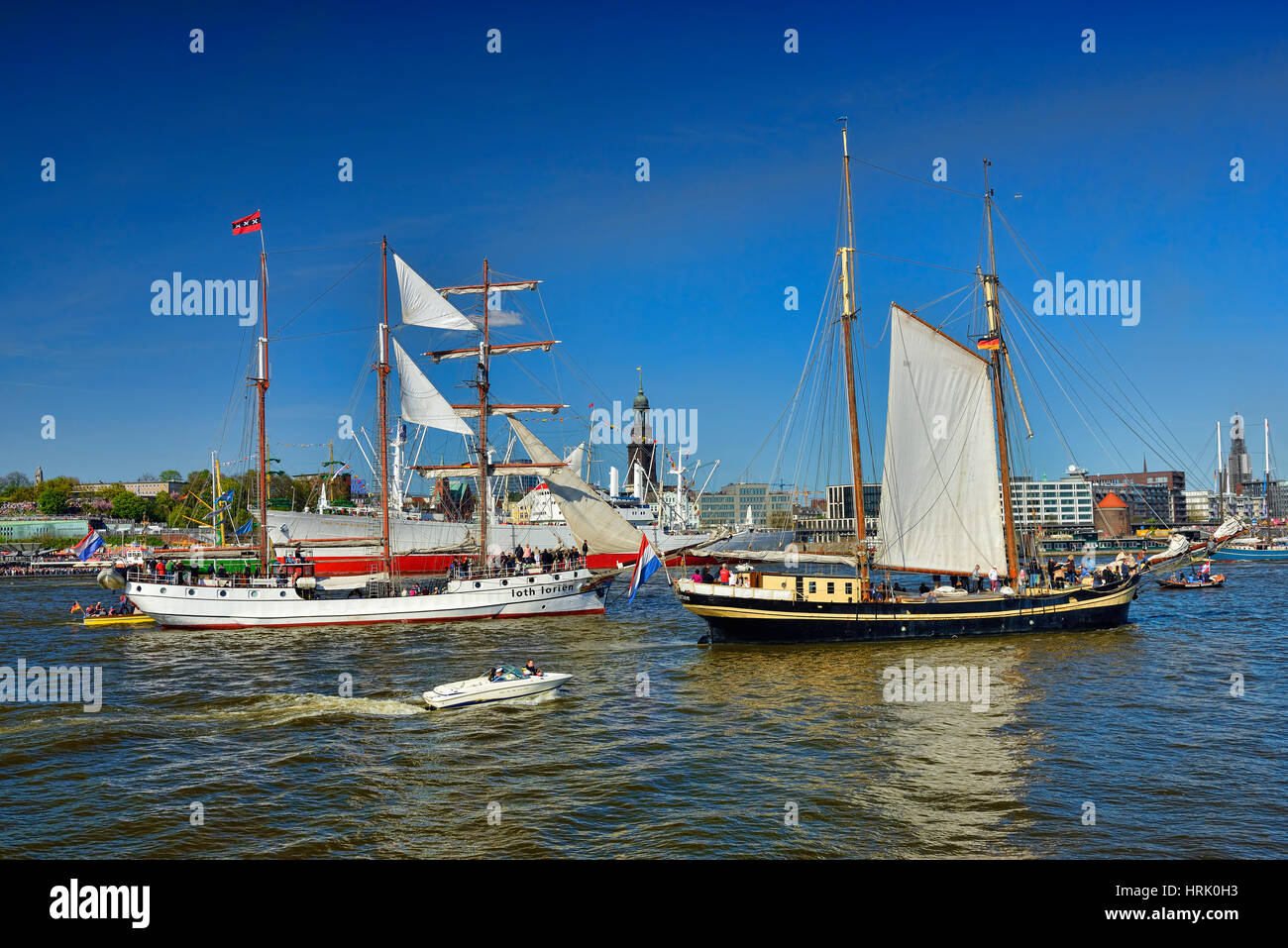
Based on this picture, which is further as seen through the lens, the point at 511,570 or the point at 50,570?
the point at 50,570

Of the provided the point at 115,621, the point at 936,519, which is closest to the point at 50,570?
the point at 115,621

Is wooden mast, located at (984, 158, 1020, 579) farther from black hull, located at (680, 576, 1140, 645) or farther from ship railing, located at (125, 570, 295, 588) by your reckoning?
ship railing, located at (125, 570, 295, 588)

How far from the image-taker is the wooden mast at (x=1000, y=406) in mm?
41594

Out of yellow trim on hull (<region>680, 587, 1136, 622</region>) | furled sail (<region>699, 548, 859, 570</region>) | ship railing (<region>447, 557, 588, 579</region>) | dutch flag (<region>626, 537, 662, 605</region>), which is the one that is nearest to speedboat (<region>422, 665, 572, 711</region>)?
dutch flag (<region>626, 537, 662, 605</region>)

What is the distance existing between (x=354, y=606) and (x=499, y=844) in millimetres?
35523

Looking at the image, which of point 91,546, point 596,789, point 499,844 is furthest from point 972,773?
point 91,546

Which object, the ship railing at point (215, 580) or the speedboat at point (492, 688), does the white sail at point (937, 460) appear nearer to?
the speedboat at point (492, 688)

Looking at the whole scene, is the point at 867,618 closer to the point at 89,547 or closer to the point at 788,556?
the point at 788,556

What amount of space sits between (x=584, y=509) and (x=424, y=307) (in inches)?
764

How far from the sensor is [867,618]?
123 ft

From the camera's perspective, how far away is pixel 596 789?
18875 millimetres

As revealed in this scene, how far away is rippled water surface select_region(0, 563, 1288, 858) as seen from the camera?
16141 millimetres

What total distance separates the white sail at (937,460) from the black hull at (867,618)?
136 inches
